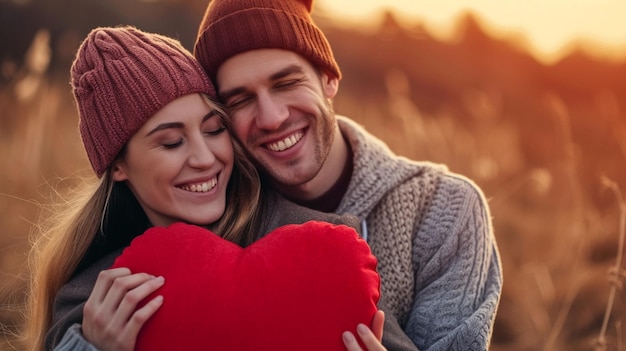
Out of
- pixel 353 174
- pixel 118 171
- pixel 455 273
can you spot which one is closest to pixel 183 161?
pixel 118 171

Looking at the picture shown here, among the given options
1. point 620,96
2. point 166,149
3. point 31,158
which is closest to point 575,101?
point 620,96

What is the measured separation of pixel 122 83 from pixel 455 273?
4.07ft

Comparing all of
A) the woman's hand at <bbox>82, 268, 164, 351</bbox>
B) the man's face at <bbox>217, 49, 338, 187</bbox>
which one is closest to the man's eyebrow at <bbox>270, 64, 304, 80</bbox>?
the man's face at <bbox>217, 49, 338, 187</bbox>

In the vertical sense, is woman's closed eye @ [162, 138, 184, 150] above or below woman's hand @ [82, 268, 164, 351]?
above

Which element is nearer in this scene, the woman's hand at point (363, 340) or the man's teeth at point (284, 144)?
the woman's hand at point (363, 340)

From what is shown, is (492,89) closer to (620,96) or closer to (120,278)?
(620,96)

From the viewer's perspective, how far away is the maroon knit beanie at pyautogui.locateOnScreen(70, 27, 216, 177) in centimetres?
220

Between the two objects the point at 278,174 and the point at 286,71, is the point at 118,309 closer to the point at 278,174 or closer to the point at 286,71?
the point at 278,174

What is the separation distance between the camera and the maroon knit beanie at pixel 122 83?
2.20m

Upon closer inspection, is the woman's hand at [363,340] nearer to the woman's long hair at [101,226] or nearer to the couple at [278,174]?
the couple at [278,174]

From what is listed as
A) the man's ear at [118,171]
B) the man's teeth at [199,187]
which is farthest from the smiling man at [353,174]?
the man's ear at [118,171]

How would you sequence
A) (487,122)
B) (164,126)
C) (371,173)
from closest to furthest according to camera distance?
1. (164,126)
2. (371,173)
3. (487,122)

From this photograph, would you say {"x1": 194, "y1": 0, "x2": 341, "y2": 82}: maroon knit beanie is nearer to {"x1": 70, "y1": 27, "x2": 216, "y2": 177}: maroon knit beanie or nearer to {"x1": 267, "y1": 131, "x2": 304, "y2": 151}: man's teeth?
{"x1": 70, "y1": 27, "x2": 216, "y2": 177}: maroon knit beanie

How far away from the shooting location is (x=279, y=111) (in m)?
2.47
